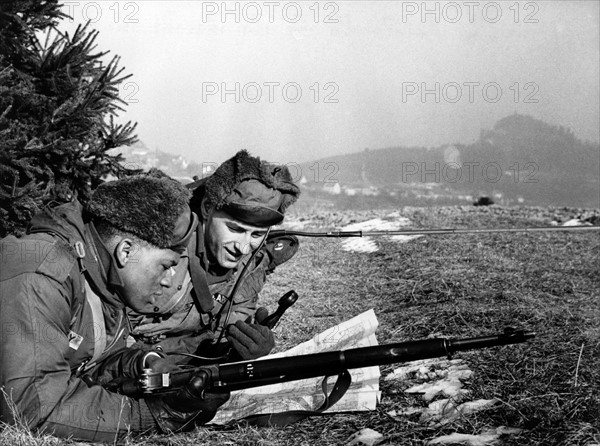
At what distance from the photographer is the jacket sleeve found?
107 inches

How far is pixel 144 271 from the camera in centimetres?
316

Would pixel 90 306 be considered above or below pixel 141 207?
below

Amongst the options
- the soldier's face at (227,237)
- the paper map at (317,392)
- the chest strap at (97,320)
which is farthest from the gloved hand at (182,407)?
the soldier's face at (227,237)

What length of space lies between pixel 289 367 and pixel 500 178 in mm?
24718

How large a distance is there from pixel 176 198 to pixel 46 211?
0.65 metres

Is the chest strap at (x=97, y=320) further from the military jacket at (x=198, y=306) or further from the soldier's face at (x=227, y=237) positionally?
the soldier's face at (x=227, y=237)

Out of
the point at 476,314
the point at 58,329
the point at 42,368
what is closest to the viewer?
the point at 42,368

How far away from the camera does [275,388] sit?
12.2ft

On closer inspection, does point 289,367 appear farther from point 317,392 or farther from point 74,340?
point 74,340

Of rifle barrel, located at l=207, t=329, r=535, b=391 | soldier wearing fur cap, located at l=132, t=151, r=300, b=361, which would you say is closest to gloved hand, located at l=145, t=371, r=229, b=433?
rifle barrel, located at l=207, t=329, r=535, b=391

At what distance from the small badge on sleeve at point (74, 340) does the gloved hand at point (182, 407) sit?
418mm

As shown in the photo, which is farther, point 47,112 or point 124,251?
point 47,112

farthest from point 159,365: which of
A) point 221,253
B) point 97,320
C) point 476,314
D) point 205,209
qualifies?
point 476,314

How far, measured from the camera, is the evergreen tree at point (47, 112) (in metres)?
4.60
